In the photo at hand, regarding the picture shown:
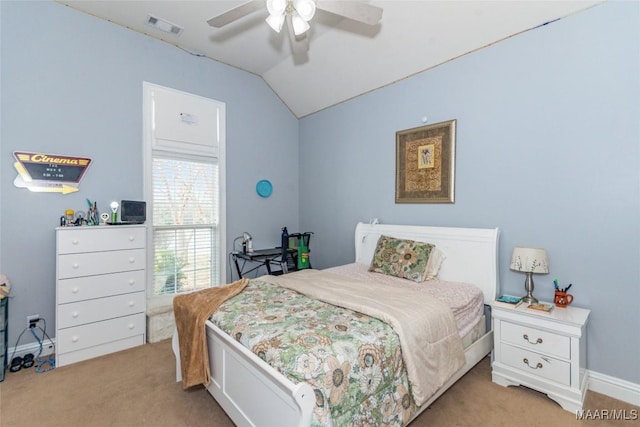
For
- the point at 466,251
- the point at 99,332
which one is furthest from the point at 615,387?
the point at 99,332

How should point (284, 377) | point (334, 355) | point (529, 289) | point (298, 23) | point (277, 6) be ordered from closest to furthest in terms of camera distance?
point (284, 377) < point (334, 355) < point (277, 6) < point (298, 23) < point (529, 289)

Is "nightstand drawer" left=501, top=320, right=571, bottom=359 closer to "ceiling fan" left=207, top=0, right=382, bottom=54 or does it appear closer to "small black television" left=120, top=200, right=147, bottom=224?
"ceiling fan" left=207, top=0, right=382, bottom=54

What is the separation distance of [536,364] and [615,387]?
61 cm

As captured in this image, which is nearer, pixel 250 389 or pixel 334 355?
pixel 334 355

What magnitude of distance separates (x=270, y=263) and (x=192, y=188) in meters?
1.45

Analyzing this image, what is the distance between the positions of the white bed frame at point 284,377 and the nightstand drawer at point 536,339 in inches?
10.5

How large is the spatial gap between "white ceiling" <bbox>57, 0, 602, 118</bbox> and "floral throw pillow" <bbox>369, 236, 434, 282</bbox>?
6.24ft

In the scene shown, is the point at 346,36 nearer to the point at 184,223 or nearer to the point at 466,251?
the point at 466,251

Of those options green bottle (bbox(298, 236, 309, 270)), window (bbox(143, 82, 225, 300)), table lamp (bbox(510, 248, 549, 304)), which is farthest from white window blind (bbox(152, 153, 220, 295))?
table lamp (bbox(510, 248, 549, 304))

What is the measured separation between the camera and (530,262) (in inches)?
88.0

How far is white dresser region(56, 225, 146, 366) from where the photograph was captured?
2574mm

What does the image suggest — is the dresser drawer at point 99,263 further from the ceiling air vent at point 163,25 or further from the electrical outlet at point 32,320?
the ceiling air vent at point 163,25

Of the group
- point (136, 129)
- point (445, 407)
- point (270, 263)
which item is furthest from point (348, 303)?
point (136, 129)

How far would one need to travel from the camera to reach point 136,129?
3.26 m
